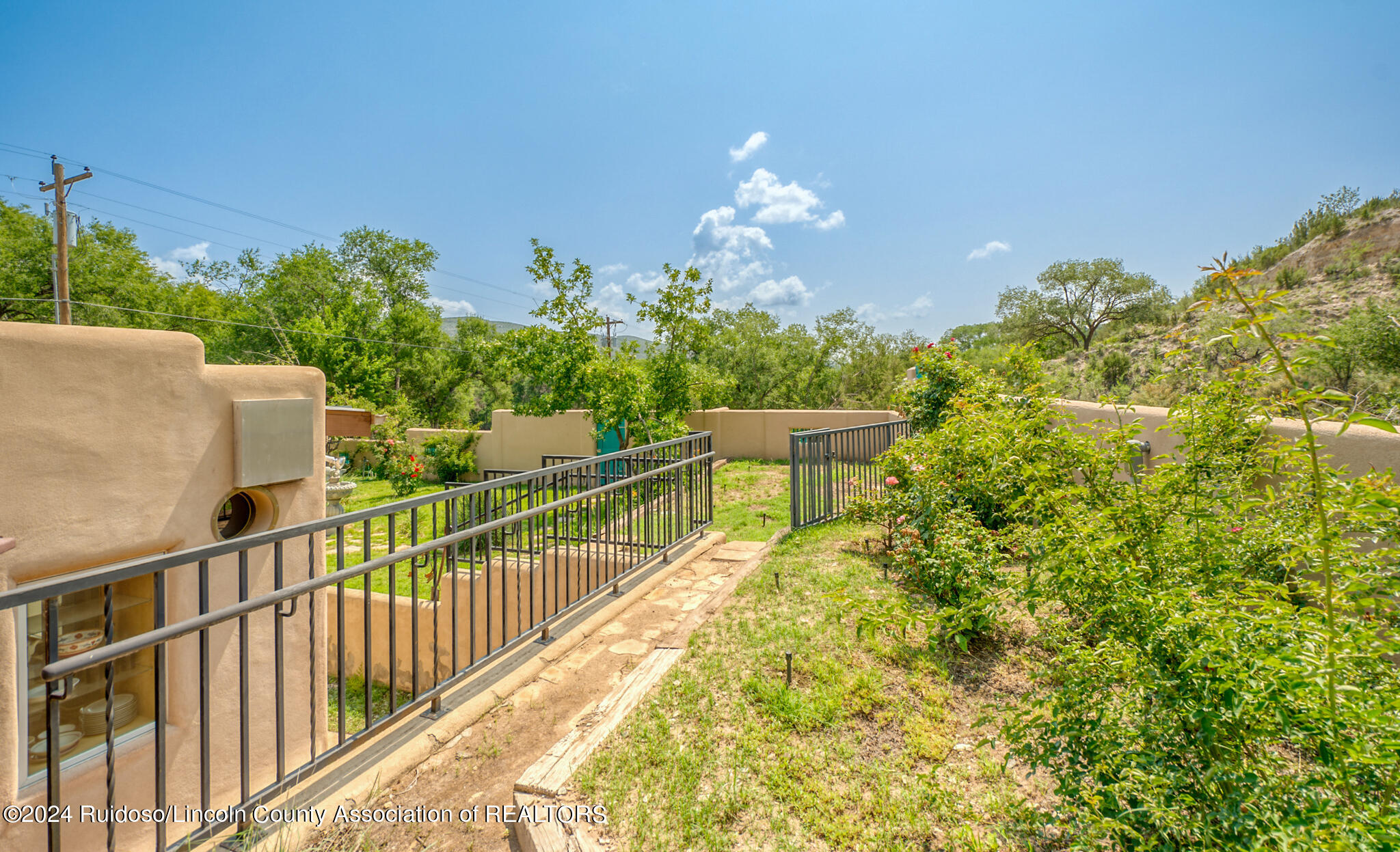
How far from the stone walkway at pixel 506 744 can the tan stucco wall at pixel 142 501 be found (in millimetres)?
548

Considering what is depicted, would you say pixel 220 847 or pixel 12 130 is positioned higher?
pixel 12 130

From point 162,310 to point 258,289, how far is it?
4.97m

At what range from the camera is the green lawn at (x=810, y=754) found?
6.46ft

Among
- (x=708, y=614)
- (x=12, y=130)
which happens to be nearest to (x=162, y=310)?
(x=12, y=130)

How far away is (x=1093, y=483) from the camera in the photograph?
2500 mm

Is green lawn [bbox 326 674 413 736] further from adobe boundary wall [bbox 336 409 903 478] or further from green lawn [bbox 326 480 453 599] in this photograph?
adobe boundary wall [bbox 336 409 903 478]

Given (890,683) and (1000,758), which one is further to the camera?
(890,683)

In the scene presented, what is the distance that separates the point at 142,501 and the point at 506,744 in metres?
2.29

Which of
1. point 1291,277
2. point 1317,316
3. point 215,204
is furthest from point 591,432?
point 215,204

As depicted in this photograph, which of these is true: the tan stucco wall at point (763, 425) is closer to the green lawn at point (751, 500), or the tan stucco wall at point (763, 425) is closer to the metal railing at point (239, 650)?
the green lawn at point (751, 500)

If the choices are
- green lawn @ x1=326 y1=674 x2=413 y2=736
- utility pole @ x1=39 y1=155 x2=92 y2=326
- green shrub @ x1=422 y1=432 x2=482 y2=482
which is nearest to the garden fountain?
green lawn @ x1=326 y1=674 x2=413 y2=736

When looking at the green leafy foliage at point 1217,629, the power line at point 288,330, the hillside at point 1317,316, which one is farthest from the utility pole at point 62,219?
the hillside at point 1317,316

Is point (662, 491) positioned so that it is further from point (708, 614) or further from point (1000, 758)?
point (1000, 758)

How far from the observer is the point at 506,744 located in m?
2.56
